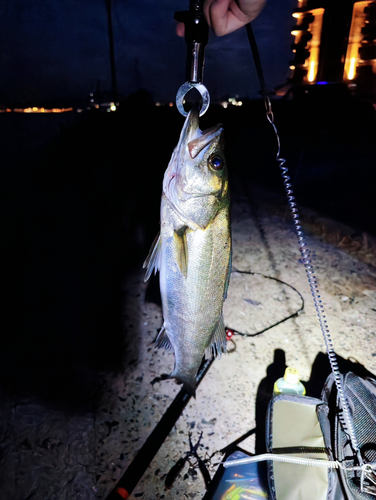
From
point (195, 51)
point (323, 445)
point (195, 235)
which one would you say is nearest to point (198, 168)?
point (195, 235)

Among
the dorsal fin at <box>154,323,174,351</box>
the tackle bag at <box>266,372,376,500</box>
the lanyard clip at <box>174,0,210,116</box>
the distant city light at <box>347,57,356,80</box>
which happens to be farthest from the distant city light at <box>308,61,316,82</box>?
the dorsal fin at <box>154,323,174,351</box>

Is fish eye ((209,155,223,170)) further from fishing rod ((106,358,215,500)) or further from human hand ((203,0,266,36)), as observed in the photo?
fishing rod ((106,358,215,500))

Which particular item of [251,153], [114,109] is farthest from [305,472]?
[114,109]

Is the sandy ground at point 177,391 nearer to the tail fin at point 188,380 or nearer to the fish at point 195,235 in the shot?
the tail fin at point 188,380

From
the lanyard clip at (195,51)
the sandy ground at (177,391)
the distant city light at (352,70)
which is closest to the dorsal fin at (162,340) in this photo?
the sandy ground at (177,391)

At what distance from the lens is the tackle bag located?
1523mm

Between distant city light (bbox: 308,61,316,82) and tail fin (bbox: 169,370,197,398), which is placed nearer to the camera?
tail fin (bbox: 169,370,197,398)

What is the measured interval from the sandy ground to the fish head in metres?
2.15

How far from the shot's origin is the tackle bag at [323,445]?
1.52 metres

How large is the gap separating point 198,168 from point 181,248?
46 cm

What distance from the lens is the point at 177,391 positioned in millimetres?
2836

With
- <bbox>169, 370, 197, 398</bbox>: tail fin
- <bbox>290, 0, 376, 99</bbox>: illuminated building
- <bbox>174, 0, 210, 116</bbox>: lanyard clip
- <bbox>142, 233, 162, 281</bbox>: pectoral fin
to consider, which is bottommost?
<bbox>169, 370, 197, 398</bbox>: tail fin

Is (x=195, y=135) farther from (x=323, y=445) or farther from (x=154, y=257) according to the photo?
(x=323, y=445)

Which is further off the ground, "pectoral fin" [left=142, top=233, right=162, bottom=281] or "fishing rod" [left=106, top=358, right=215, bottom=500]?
"pectoral fin" [left=142, top=233, right=162, bottom=281]
